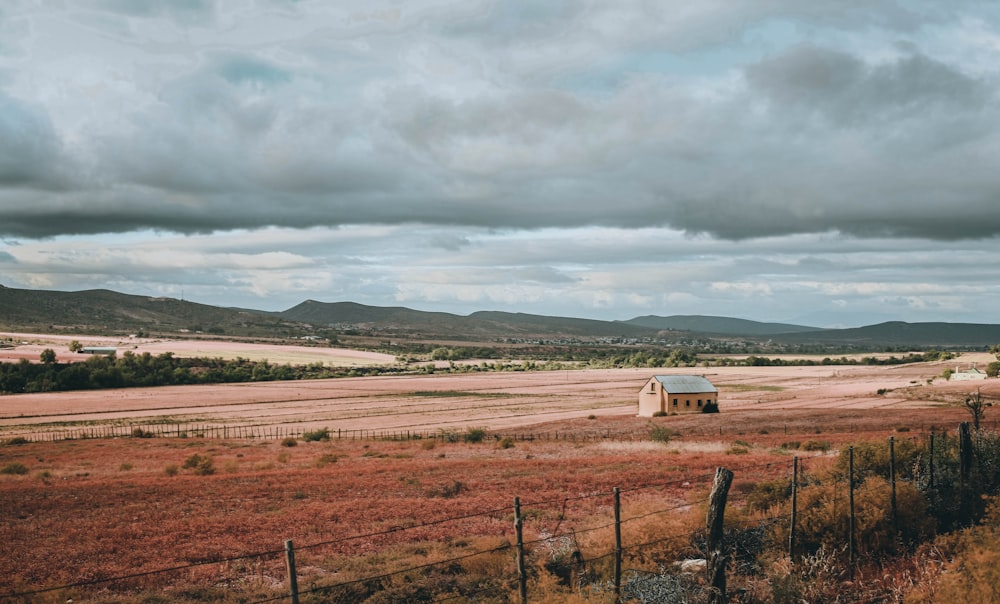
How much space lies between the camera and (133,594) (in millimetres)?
13617

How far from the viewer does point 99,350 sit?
515 feet

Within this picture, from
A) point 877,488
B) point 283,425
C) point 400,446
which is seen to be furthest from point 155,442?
point 877,488

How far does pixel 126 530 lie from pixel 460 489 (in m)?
10.9

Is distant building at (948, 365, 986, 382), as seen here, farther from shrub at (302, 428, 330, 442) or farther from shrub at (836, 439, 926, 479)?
shrub at (836, 439, 926, 479)

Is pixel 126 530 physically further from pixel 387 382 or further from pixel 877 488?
pixel 387 382

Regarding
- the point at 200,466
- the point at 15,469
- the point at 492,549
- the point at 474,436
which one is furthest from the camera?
the point at 474,436

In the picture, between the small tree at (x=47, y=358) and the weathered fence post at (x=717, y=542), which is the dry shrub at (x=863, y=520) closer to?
the weathered fence post at (x=717, y=542)

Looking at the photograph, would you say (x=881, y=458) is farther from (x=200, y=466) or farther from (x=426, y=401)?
(x=426, y=401)

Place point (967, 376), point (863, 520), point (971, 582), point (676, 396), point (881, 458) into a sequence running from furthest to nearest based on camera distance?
point (967, 376) → point (676, 396) → point (881, 458) → point (863, 520) → point (971, 582)

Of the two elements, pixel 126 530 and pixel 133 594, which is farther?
pixel 126 530

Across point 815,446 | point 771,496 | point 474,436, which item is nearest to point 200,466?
point 474,436

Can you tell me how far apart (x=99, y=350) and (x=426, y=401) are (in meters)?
98.6

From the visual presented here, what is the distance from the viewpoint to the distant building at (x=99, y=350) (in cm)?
15100

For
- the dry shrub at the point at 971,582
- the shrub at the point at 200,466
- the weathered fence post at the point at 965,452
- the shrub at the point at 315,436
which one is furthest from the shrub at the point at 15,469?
the weathered fence post at the point at 965,452
